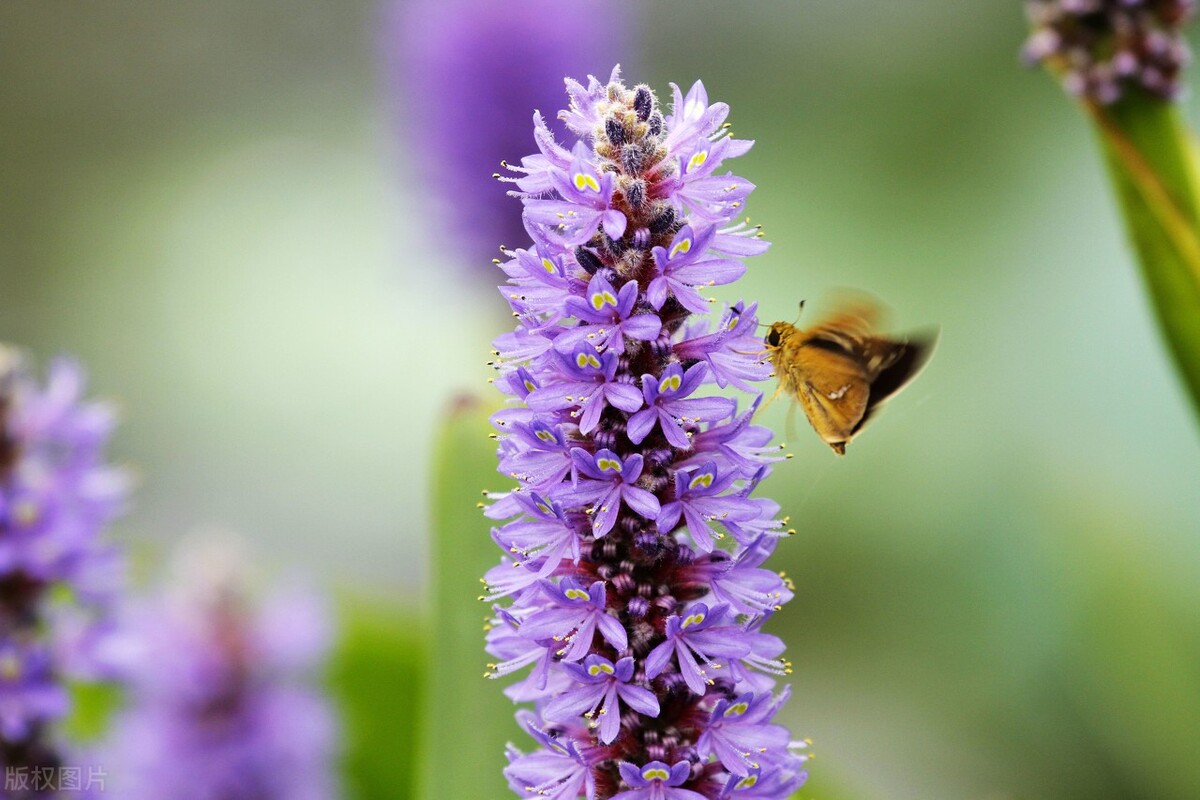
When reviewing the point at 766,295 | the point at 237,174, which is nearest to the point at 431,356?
the point at 766,295

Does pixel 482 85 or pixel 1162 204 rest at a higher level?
pixel 482 85

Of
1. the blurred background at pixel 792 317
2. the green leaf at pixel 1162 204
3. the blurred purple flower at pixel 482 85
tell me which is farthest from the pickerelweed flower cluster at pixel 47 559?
the blurred purple flower at pixel 482 85

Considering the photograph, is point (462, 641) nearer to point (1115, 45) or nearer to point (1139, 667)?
point (1115, 45)

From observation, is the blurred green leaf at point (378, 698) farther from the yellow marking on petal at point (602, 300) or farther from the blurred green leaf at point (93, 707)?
the yellow marking on petal at point (602, 300)

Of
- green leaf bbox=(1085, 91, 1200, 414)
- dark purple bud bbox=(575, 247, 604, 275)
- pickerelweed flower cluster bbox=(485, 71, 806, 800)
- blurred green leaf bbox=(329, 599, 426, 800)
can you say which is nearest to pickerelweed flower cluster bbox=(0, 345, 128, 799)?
blurred green leaf bbox=(329, 599, 426, 800)

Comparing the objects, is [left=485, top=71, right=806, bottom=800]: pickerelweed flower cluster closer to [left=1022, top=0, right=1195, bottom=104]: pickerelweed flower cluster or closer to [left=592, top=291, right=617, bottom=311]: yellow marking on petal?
[left=592, top=291, right=617, bottom=311]: yellow marking on petal

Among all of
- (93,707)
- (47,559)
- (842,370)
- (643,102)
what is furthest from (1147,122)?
(93,707)
